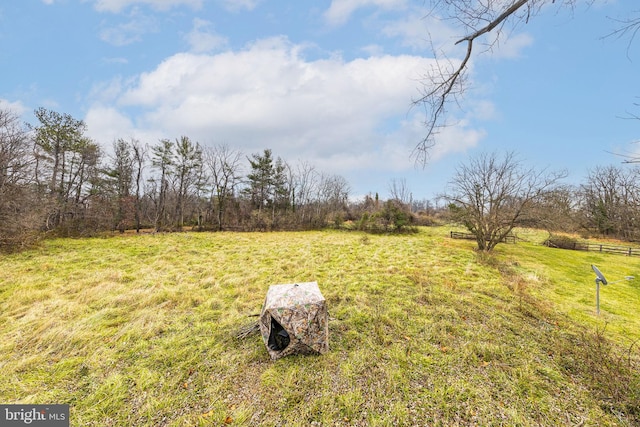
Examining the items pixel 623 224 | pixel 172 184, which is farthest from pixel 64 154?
pixel 623 224

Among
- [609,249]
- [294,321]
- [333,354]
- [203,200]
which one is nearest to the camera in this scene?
[294,321]

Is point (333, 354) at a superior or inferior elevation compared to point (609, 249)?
inferior

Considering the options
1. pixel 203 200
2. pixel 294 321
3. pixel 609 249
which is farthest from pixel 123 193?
pixel 609 249

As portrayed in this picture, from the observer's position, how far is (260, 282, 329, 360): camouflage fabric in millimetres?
3176

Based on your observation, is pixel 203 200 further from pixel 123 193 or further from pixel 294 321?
pixel 294 321

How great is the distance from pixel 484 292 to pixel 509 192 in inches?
385

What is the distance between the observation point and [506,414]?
2.57 metres

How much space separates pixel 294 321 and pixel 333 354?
95 centimetres

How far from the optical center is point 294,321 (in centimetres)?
321

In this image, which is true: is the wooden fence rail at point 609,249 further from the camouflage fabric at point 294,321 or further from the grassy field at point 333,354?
the camouflage fabric at point 294,321

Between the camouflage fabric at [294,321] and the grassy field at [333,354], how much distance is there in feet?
0.66

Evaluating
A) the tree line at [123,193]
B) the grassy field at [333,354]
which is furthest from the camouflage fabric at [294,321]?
the tree line at [123,193]

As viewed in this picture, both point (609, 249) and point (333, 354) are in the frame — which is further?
point (609, 249)

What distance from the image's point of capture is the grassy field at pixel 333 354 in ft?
8.54
